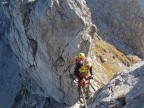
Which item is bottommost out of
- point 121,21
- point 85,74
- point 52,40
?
point 121,21

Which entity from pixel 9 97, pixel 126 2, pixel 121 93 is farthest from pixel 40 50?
pixel 126 2

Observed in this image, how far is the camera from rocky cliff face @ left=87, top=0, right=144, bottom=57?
241ft

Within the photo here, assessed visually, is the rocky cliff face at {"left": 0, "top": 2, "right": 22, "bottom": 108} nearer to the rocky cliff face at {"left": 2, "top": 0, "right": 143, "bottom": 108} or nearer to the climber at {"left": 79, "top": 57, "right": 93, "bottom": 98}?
the rocky cliff face at {"left": 2, "top": 0, "right": 143, "bottom": 108}

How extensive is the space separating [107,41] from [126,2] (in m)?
11.4

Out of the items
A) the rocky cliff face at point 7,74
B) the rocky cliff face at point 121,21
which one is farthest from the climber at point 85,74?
the rocky cliff face at point 121,21

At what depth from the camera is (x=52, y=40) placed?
38.1m

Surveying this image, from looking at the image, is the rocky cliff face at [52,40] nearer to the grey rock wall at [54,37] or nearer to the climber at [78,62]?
the grey rock wall at [54,37]

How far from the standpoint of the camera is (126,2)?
77125 mm

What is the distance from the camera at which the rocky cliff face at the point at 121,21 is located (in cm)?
7338

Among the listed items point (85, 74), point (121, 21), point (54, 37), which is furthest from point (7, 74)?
point (85, 74)

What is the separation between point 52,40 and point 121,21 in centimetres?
3983

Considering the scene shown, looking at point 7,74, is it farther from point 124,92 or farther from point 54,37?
point 124,92

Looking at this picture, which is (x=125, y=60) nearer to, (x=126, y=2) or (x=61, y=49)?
(x=126, y=2)

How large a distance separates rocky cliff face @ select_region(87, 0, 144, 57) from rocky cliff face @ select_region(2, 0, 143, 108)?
28660mm
